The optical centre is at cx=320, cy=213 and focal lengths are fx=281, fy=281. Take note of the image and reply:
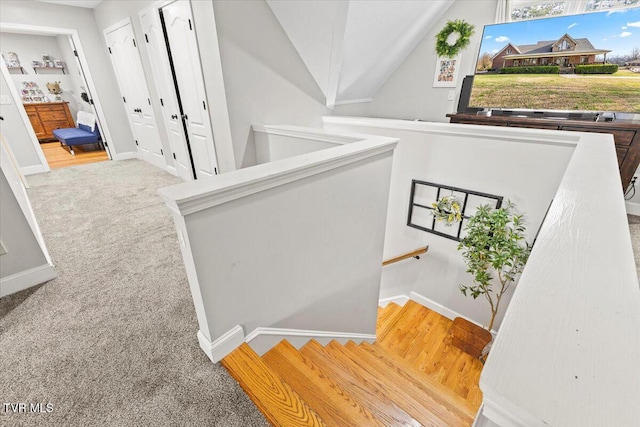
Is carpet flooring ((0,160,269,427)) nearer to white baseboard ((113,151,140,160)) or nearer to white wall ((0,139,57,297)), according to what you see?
white wall ((0,139,57,297))

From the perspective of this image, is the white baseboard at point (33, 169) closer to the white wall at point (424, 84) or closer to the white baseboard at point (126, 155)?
the white baseboard at point (126, 155)

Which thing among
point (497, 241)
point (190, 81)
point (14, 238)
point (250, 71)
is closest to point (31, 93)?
point (190, 81)

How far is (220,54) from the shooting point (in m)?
2.39

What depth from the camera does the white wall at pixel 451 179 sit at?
229 centimetres

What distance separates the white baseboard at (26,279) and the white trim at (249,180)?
1.44 meters

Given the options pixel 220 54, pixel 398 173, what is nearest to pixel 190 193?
pixel 220 54

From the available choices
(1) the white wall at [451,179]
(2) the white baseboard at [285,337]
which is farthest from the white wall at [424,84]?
(2) the white baseboard at [285,337]

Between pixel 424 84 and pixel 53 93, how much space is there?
26.4ft

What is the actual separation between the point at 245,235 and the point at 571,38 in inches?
146

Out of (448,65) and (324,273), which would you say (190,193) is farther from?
(448,65)

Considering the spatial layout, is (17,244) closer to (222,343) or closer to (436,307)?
(222,343)

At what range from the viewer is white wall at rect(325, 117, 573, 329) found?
2.29m

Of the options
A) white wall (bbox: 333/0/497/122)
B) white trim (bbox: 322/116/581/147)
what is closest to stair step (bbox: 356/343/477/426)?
white trim (bbox: 322/116/581/147)

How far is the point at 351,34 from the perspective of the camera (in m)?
2.84
